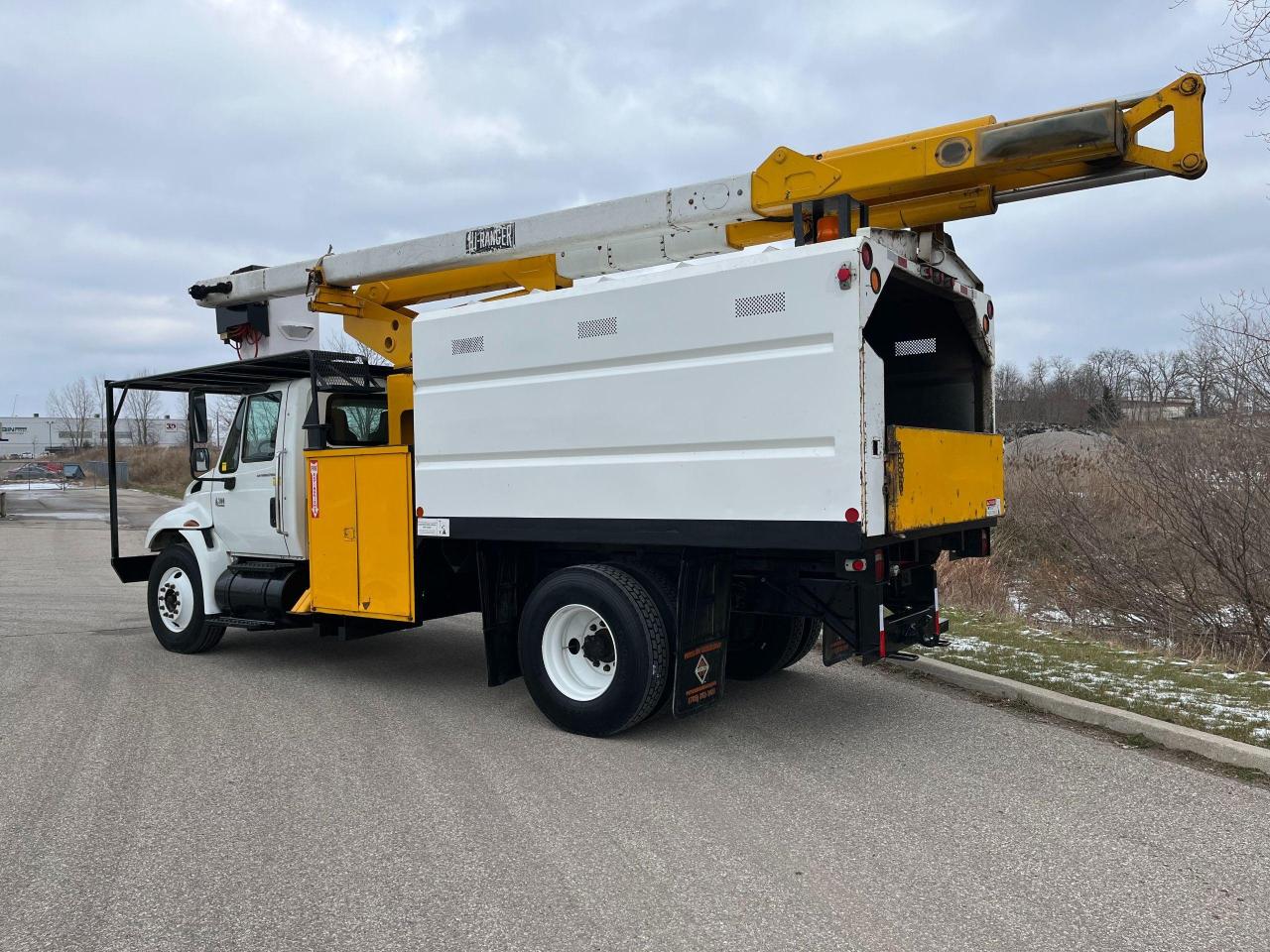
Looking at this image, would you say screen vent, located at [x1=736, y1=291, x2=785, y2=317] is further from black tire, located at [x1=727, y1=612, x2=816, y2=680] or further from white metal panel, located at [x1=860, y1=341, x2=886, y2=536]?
black tire, located at [x1=727, y1=612, x2=816, y2=680]

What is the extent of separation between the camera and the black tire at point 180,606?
8430mm

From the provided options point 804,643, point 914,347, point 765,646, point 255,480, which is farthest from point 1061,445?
point 255,480

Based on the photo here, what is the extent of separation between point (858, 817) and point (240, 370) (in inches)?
254

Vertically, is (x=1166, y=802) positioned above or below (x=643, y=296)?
below

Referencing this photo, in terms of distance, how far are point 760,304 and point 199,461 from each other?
5.68 m

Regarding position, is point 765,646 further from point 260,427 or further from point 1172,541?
point 1172,541

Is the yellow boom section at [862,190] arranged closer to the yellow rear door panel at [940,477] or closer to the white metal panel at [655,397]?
the white metal panel at [655,397]

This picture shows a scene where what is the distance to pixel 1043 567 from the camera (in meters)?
11.9

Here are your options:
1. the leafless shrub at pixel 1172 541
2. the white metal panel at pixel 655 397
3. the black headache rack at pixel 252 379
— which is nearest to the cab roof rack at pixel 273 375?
the black headache rack at pixel 252 379

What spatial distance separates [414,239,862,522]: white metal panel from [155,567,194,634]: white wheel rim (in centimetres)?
327

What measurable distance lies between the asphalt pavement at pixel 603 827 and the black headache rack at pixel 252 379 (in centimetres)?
233

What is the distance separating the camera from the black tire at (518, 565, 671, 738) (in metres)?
5.53

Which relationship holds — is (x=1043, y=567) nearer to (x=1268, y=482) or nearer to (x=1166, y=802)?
(x=1268, y=482)

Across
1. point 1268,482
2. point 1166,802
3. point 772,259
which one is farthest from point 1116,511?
point 772,259
